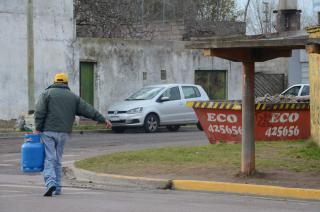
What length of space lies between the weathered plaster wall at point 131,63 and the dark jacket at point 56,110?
18.3m

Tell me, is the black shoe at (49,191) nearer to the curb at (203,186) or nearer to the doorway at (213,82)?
the curb at (203,186)

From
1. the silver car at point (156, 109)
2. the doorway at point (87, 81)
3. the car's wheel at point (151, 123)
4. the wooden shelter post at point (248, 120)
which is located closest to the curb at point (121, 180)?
the wooden shelter post at point (248, 120)

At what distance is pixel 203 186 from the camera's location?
13094 millimetres

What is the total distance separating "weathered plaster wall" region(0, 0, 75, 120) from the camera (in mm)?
28656

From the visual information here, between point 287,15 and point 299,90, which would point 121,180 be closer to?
point 287,15

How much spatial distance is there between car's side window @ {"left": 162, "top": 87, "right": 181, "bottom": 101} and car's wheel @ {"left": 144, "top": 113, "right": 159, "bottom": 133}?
0.92m

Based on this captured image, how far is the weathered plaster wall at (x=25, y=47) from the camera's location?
28.7 m

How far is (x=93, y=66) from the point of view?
1243 inches

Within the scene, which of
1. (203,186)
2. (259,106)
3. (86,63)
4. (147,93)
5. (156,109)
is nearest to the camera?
(203,186)

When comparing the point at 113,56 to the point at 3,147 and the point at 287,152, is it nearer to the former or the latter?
the point at 3,147

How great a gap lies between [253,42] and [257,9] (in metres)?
39.9

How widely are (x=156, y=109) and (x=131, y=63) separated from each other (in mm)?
5366

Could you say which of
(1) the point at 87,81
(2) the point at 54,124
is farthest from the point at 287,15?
(1) the point at 87,81

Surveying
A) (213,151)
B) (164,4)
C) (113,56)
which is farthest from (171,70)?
(213,151)
